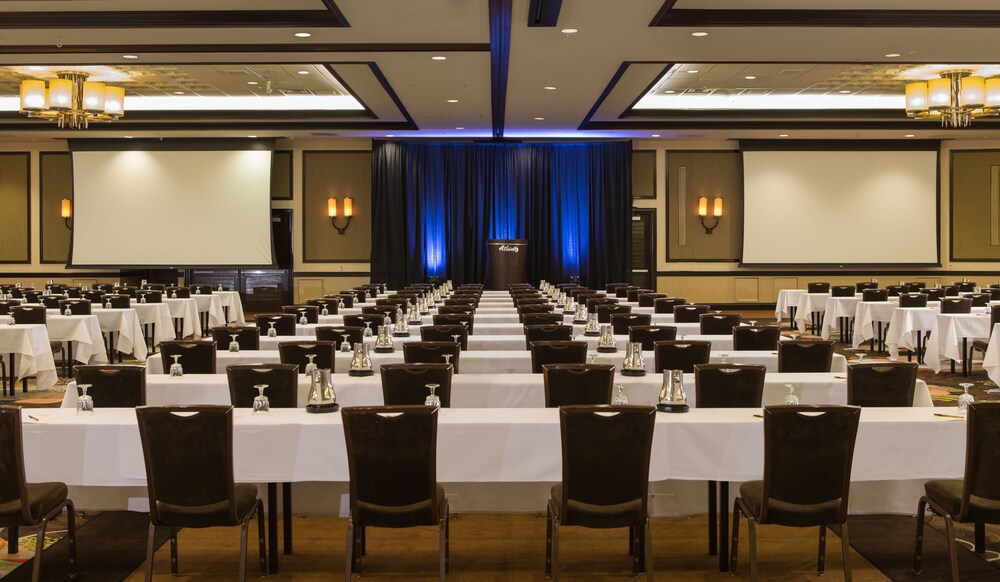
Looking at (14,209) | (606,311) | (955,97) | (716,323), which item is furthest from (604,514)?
(14,209)

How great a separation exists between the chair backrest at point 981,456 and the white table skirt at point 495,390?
175 cm

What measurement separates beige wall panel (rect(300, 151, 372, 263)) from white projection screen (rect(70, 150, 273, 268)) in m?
0.98

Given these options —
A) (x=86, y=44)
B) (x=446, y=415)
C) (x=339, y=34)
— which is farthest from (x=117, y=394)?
(x=86, y=44)

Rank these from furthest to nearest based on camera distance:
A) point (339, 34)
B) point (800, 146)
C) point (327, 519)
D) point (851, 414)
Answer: point (800, 146) → point (339, 34) → point (327, 519) → point (851, 414)

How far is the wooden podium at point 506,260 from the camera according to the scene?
1962cm

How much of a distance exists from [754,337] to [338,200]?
14.2m

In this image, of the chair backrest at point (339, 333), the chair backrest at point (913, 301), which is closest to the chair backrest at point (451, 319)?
the chair backrest at point (339, 333)

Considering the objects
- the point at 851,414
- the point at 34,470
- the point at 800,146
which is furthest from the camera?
the point at 800,146

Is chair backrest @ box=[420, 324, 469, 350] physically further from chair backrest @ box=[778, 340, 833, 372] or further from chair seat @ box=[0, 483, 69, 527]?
chair seat @ box=[0, 483, 69, 527]

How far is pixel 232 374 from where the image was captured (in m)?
5.02

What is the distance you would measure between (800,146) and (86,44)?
46.1ft

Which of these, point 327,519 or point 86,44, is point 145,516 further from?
point 86,44

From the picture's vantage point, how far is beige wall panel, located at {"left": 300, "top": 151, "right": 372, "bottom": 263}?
20391 millimetres

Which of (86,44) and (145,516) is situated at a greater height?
(86,44)
